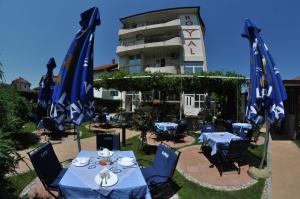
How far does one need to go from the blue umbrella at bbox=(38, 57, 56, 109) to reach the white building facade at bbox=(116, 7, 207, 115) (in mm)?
19483

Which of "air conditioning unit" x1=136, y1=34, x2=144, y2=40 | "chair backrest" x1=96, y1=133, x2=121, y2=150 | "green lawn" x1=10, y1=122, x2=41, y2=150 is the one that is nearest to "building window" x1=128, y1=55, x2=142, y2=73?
"air conditioning unit" x1=136, y1=34, x2=144, y2=40

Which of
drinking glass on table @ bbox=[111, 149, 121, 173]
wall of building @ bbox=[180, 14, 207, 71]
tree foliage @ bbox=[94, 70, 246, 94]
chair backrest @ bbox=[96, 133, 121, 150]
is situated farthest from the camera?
wall of building @ bbox=[180, 14, 207, 71]

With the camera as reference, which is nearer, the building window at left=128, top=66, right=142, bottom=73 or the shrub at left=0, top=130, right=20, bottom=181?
the shrub at left=0, top=130, right=20, bottom=181

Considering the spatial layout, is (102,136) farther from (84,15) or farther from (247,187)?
(247,187)

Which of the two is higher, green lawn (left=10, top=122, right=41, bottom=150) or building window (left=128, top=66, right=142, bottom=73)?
building window (left=128, top=66, right=142, bottom=73)

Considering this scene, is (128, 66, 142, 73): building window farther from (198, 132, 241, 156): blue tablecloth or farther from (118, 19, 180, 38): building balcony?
(198, 132, 241, 156): blue tablecloth

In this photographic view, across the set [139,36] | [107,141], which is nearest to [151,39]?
[139,36]

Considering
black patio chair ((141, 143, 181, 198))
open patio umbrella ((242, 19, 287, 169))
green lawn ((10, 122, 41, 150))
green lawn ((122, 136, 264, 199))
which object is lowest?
green lawn ((122, 136, 264, 199))

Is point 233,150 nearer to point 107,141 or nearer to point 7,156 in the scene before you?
point 107,141

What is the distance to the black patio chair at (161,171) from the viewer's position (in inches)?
188

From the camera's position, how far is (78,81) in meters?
4.87

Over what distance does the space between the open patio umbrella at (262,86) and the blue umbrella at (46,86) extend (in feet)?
31.3

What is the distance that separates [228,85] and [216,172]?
34.6 ft

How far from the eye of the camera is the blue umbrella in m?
11.3
